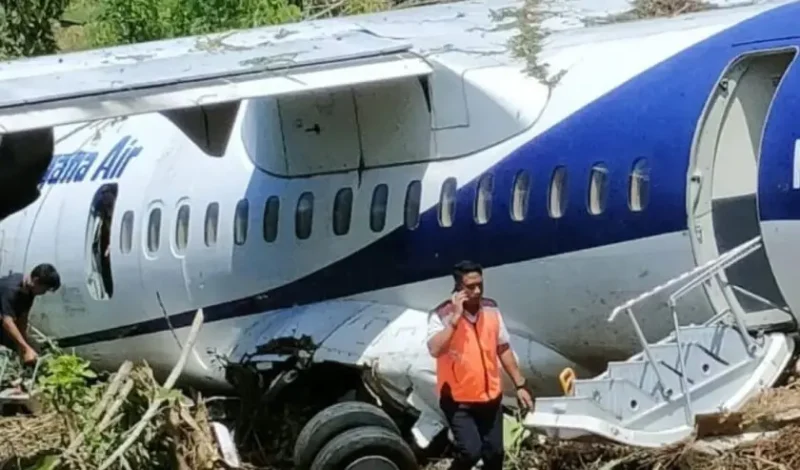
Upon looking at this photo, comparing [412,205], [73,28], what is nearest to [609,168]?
[412,205]

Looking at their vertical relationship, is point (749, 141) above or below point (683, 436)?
above

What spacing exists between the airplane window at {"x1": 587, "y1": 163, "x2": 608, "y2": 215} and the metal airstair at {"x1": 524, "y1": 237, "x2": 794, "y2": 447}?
2.39 feet

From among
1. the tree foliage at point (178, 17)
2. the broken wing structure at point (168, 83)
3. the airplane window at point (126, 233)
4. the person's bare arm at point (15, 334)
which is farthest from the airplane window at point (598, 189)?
the tree foliage at point (178, 17)

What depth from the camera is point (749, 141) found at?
12.5 m

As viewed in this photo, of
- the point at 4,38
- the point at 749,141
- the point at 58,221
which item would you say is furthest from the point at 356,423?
the point at 4,38

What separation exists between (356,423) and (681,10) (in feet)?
13.1

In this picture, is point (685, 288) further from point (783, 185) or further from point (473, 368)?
point (473, 368)

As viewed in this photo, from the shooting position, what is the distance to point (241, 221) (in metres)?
15.5

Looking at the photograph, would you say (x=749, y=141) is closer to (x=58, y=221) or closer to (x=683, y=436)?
(x=683, y=436)

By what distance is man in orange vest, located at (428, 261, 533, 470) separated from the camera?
1232 centimetres

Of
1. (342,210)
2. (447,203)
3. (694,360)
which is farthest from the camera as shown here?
(342,210)

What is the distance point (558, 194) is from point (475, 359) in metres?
1.36

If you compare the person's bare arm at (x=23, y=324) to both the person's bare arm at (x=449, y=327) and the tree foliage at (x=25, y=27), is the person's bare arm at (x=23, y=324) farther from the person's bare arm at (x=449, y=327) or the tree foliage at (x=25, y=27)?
the tree foliage at (x=25, y=27)

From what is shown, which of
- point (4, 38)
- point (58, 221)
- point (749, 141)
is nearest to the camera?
point (749, 141)
